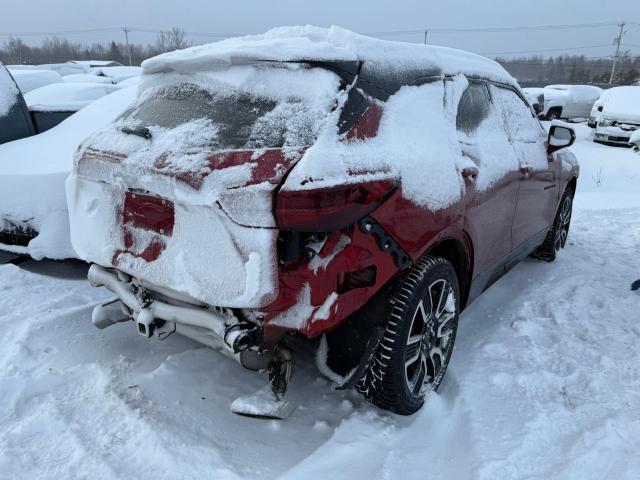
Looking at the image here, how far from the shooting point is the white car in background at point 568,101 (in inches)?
782

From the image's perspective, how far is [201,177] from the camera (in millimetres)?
1964

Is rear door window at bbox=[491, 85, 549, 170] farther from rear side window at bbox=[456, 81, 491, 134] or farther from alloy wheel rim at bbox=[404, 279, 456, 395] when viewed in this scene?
alloy wheel rim at bbox=[404, 279, 456, 395]

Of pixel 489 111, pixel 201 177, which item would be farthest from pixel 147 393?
pixel 489 111

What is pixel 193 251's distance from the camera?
2037mm

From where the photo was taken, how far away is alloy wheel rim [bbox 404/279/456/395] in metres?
2.47

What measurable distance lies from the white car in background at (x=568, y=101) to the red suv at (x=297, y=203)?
19397mm

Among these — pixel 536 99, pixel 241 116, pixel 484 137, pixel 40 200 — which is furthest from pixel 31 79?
pixel 536 99

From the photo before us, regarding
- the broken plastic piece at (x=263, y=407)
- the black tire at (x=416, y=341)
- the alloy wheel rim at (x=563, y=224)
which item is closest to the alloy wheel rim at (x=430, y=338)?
the black tire at (x=416, y=341)

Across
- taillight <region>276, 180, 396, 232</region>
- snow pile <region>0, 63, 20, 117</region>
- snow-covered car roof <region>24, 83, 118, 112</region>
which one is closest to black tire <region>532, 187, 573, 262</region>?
taillight <region>276, 180, 396, 232</region>

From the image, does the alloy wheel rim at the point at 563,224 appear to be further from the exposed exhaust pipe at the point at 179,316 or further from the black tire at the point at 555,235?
the exposed exhaust pipe at the point at 179,316

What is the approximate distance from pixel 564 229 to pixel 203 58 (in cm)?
423

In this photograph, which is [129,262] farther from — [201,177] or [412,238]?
[412,238]

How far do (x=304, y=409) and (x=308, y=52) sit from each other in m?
1.74

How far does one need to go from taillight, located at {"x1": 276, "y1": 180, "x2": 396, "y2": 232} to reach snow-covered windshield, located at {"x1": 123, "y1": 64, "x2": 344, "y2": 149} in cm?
26
